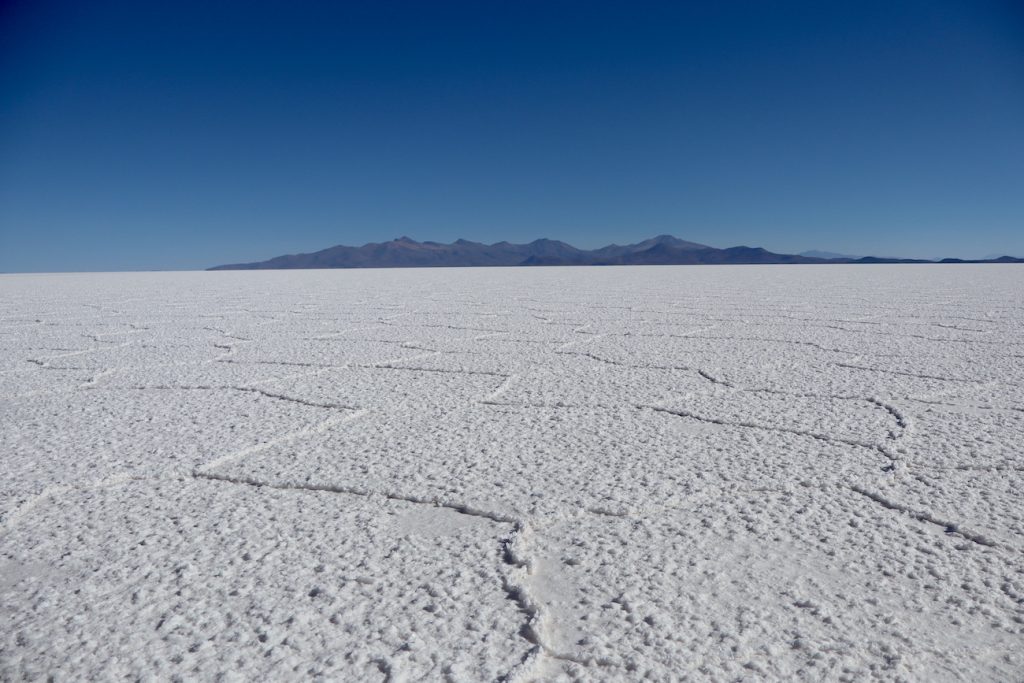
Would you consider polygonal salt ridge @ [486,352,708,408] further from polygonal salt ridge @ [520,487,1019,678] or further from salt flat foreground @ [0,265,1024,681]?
polygonal salt ridge @ [520,487,1019,678]

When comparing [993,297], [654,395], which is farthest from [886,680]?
[993,297]

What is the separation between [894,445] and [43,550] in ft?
5.63

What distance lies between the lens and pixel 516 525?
3.62ft

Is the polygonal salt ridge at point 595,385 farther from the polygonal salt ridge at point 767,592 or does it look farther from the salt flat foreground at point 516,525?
the polygonal salt ridge at point 767,592

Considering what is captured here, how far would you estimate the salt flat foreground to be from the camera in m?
0.77

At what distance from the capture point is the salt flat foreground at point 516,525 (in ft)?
2.53

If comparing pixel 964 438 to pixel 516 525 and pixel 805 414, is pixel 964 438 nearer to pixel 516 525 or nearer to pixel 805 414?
pixel 805 414

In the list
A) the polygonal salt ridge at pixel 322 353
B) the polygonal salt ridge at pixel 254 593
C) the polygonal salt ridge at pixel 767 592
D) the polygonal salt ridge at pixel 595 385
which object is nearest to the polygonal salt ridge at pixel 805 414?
the polygonal salt ridge at pixel 595 385

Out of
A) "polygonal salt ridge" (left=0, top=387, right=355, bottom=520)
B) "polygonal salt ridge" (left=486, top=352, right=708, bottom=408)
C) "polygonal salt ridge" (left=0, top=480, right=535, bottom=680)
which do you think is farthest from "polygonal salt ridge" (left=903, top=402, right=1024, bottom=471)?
"polygonal salt ridge" (left=0, top=387, right=355, bottom=520)

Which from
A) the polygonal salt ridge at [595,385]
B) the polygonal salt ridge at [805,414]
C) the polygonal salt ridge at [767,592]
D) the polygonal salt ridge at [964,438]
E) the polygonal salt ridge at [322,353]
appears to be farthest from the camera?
the polygonal salt ridge at [322,353]

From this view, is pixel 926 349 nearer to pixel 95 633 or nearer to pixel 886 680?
pixel 886 680

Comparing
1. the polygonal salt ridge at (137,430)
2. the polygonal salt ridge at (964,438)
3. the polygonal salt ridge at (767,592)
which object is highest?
the polygonal salt ridge at (137,430)

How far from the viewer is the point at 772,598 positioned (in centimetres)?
87

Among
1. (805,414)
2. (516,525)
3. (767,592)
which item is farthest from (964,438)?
(516,525)
